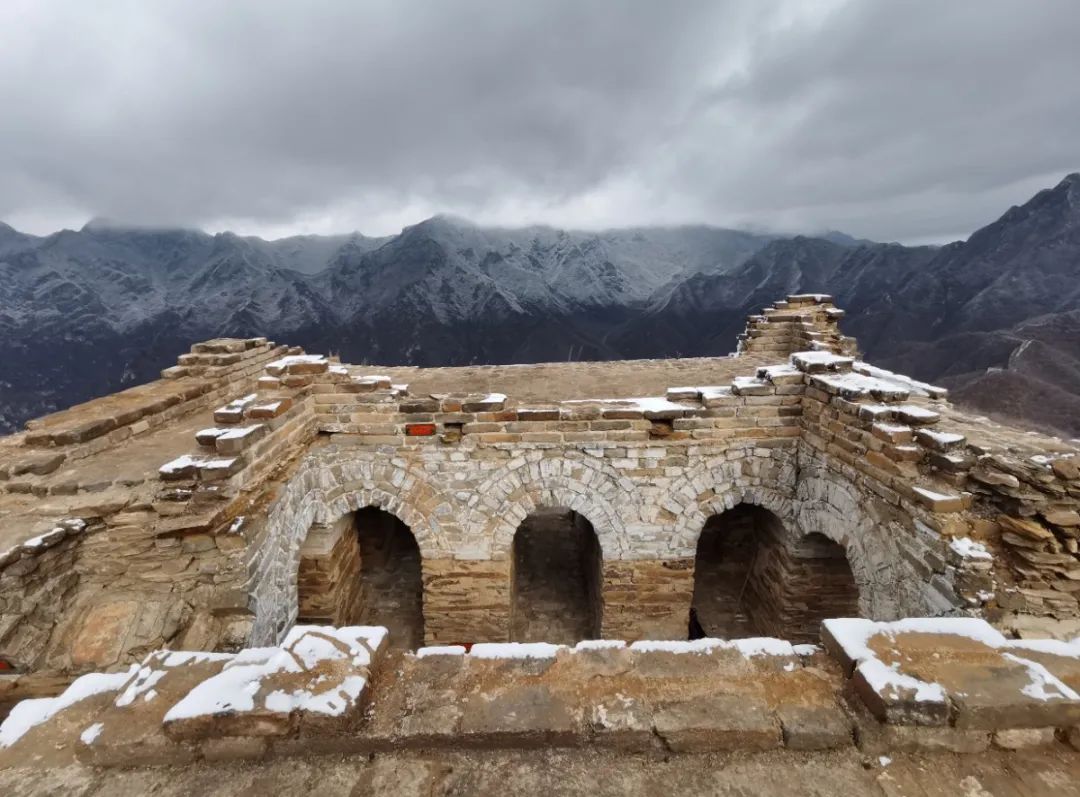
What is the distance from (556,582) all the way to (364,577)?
9.70ft

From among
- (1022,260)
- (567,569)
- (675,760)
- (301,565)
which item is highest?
(1022,260)

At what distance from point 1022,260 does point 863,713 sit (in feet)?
166

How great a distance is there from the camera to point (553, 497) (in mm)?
6109

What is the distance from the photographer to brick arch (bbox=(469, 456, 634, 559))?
Answer: 604 cm

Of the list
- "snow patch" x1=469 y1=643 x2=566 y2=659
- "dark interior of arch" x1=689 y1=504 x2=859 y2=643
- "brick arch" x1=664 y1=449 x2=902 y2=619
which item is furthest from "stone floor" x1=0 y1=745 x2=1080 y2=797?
"dark interior of arch" x1=689 y1=504 x2=859 y2=643

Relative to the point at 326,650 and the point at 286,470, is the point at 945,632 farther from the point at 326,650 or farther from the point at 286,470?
the point at 286,470

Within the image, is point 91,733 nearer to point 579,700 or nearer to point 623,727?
point 579,700

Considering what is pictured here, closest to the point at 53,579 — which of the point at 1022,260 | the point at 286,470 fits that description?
the point at 286,470

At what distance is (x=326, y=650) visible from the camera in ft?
7.29

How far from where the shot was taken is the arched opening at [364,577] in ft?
20.2

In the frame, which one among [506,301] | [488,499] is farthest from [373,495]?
[506,301]

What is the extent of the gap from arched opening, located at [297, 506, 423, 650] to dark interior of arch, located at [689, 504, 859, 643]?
13.5 ft

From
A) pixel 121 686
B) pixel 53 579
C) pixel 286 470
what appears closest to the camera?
pixel 121 686

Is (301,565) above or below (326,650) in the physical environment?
below
